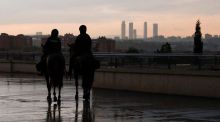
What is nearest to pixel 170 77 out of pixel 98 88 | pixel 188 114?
pixel 98 88

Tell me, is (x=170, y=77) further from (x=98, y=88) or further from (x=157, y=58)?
(x=98, y=88)

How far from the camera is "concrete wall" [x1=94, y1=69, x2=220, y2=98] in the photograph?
20359mm

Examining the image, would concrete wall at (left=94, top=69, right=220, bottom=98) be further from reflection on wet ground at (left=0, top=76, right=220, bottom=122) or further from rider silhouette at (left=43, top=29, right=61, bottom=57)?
rider silhouette at (left=43, top=29, right=61, bottom=57)

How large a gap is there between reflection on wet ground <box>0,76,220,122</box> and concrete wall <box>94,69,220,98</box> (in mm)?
587

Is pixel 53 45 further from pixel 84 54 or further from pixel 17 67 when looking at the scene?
pixel 17 67

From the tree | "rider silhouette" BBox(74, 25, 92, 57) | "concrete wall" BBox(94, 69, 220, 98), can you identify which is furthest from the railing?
the tree

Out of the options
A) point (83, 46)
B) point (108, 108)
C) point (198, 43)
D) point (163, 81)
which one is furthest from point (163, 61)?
point (198, 43)

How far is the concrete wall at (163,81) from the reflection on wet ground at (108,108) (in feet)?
1.93

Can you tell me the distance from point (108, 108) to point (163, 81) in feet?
18.3

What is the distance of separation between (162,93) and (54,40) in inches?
188

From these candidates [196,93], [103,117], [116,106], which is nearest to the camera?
[103,117]

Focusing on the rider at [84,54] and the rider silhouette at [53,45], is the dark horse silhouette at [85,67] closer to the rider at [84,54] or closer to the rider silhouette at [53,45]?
the rider at [84,54]

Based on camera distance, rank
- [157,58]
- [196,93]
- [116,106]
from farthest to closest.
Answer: [157,58]
[196,93]
[116,106]

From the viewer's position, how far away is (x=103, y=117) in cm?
1459
